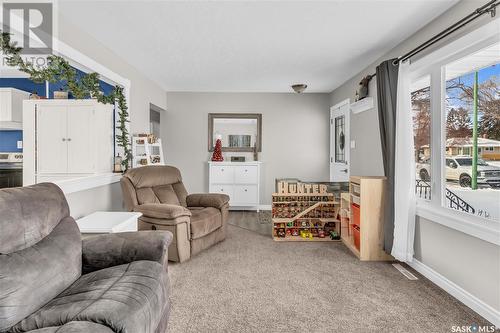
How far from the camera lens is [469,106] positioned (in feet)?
7.88

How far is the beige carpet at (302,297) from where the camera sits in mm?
1958

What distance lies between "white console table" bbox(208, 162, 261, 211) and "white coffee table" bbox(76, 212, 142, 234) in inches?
121

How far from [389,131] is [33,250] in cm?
312

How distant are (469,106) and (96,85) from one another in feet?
11.3

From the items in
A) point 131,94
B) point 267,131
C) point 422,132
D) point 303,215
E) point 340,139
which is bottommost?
point 303,215

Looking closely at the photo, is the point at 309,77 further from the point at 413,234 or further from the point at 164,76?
the point at 413,234

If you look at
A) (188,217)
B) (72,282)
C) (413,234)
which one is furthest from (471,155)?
(72,282)

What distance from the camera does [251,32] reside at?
9.87 ft

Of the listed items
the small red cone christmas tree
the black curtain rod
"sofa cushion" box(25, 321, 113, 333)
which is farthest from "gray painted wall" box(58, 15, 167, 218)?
the black curtain rod

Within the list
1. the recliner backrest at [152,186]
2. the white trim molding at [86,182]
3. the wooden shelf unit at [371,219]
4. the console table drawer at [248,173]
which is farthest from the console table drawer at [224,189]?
the wooden shelf unit at [371,219]

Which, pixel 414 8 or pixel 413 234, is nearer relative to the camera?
pixel 414 8

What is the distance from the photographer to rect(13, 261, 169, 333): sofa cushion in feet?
3.96

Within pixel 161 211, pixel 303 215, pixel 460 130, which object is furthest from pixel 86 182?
A: pixel 460 130

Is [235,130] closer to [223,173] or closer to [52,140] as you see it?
[223,173]
